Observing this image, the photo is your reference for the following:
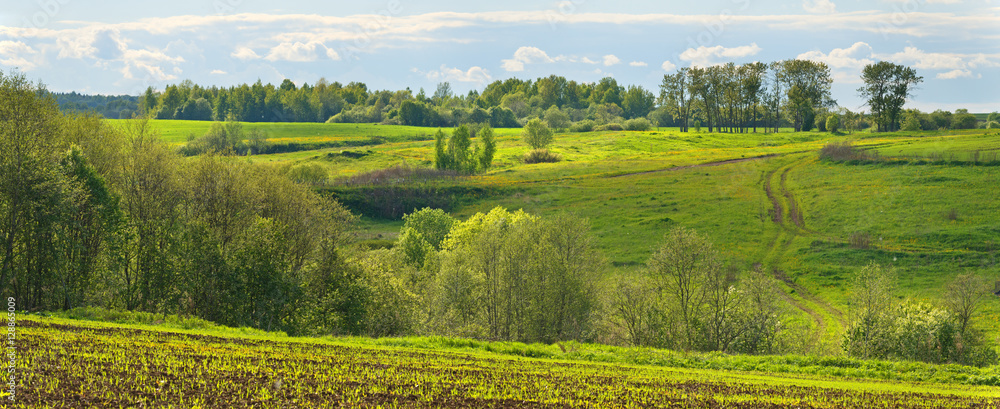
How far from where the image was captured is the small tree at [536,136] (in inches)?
7037

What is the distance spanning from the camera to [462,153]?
160125 mm

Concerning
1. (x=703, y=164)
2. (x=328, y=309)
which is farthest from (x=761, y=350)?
(x=703, y=164)

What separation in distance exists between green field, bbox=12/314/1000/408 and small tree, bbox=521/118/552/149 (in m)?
143

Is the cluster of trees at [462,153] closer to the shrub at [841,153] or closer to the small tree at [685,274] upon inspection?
the shrub at [841,153]

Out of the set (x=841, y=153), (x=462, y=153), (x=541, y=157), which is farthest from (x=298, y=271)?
(x=841, y=153)

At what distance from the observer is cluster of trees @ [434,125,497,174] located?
15738cm

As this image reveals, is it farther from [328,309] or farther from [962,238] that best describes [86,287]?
[962,238]

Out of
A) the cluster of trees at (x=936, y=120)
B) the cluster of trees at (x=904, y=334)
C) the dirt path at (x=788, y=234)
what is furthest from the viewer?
the cluster of trees at (x=936, y=120)

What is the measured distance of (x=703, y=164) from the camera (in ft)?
466

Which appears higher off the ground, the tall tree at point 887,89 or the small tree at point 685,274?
the tall tree at point 887,89

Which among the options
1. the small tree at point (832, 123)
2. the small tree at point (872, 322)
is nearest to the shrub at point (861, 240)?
the small tree at point (872, 322)

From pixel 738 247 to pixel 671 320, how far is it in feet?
130

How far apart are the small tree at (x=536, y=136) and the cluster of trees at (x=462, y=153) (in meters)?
19.0

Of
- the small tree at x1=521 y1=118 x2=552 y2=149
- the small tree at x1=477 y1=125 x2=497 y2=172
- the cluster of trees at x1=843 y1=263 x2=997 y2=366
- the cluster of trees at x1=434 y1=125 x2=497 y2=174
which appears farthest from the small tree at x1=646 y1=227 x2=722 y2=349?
the small tree at x1=521 y1=118 x2=552 y2=149
